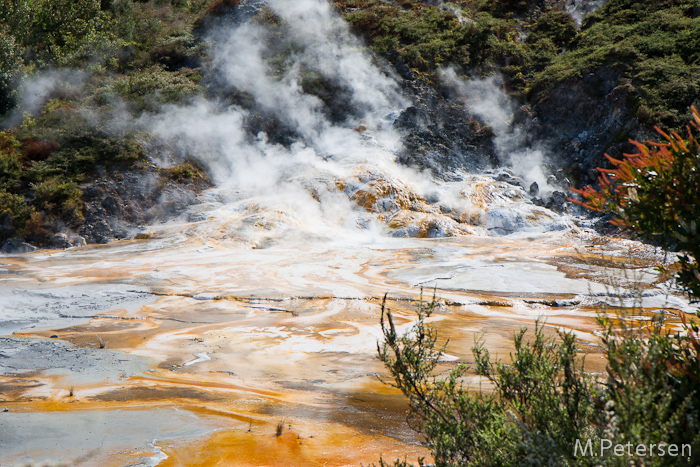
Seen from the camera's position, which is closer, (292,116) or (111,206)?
(111,206)

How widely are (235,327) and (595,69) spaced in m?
19.0

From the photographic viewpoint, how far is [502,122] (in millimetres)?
20078

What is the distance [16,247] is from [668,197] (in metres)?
13.7

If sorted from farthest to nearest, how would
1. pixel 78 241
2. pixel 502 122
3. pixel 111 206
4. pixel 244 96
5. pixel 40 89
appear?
pixel 502 122, pixel 244 96, pixel 40 89, pixel 111 206, pixel 78 241

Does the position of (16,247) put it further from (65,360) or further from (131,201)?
(65,360)

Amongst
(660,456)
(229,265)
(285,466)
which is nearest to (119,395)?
(285,466)

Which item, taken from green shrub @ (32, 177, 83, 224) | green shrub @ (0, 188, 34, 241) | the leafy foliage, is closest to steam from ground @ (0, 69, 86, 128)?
green shrub @ (32, 177, 83, 224)

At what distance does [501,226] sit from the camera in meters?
14.6

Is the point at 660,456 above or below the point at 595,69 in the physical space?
below

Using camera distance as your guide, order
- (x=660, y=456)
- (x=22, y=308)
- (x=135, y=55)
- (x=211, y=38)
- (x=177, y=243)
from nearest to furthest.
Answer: (x=660, y=456) → (x=22, y=308) → (x=177, y=243) → (x=135, y=55) → (x=211, y=38)

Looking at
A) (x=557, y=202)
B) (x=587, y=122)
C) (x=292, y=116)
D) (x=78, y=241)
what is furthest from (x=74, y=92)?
(x=587, y=122)

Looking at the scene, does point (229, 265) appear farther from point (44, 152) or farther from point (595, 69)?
point (595, 69)

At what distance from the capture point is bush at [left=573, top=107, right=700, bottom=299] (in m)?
1.65

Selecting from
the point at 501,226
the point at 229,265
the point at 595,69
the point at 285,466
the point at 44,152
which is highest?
the point at 595,69
